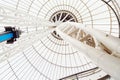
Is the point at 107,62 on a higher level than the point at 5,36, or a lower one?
higher

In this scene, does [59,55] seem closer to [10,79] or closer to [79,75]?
[10,79]

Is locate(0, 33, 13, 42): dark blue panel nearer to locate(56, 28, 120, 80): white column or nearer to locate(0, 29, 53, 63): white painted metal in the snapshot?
locate(0, 29, 53, 63): white painted metal

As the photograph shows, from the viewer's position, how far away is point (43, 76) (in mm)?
21703

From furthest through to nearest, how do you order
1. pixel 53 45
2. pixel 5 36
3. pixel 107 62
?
pixel 53 45
pixel 5 36
pixel 107 62

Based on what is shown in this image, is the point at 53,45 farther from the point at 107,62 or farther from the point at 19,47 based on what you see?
the point at 107,62

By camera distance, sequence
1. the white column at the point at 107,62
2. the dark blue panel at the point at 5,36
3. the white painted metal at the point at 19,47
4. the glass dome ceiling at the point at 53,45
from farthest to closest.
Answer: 1. the glass dome ceiling at the point at 53,45
2. the white painted metal at the point at 19,47
3. the dark blue panel at the point at 5,36
4. the white column at the point at 107,62

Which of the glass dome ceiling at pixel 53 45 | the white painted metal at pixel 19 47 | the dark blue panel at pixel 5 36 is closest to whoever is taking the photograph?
the dark blue panel at pixel 5 36

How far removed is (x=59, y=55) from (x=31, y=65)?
3519 mm

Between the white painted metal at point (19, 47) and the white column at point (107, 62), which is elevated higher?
the white column at point (107, 62)

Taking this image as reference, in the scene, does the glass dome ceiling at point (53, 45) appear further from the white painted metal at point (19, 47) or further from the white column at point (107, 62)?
the white column at point (107, 62)

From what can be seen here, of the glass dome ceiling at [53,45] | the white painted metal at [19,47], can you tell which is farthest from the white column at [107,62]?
the glass dome ceiling at [53,45]

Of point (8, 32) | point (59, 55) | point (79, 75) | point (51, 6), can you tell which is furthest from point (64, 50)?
point (8, 32)

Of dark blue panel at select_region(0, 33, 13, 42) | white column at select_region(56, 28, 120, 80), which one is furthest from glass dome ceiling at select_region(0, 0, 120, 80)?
white column at select_region(56, 28, 120, 80)

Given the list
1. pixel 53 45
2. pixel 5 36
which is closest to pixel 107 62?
pixel 5 36
